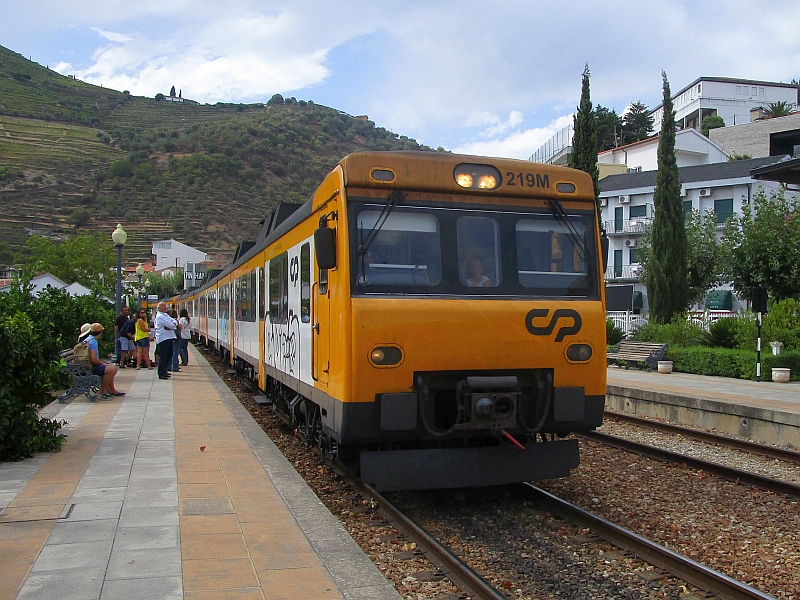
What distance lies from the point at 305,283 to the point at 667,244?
87.8 ft

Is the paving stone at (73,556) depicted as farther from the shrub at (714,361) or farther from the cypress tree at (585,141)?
the cypress tree at (585,141)

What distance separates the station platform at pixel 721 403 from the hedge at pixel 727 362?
0.45 m

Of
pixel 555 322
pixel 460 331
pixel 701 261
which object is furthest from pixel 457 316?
pixel 701 261

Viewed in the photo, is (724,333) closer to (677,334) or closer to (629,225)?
(677,334)

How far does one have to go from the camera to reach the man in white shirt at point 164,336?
1761 centimetres

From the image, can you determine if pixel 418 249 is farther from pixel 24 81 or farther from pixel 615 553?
pixel 24 81

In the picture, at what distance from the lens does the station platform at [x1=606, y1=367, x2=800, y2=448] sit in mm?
11719

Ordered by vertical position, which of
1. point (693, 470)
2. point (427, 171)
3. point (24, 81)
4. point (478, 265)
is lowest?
point (693, 470)

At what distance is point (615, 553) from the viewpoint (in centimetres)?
562

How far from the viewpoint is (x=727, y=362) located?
64.7ft

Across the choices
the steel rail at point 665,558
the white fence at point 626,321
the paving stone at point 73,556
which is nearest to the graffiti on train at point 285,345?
the steel rail at point 665,558

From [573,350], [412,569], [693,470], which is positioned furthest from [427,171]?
[693,470]

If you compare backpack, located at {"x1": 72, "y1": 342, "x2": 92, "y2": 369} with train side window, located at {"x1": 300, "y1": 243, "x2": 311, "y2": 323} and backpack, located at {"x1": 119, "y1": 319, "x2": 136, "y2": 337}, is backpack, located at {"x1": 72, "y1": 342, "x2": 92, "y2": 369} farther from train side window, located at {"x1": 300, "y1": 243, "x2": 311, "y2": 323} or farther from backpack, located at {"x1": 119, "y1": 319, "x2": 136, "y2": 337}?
train side window, located at {"x1": 300, "y1": 243, "x2": 311, "y2": 323}

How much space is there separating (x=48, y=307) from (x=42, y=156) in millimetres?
94438
